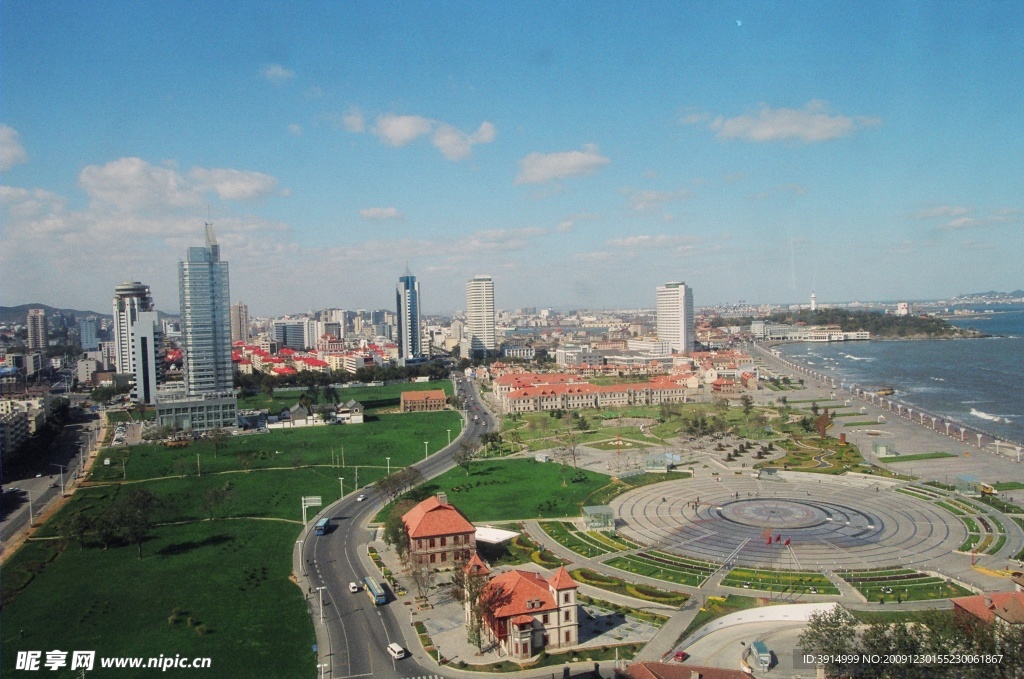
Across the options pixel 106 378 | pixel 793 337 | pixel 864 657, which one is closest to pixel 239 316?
pixel 106 378

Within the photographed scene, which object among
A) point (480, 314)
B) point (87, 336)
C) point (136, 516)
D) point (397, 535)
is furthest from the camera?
point (480, 314)

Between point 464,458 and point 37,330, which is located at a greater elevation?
point 37,330

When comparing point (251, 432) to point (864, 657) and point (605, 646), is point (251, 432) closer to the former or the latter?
point (605, 646)

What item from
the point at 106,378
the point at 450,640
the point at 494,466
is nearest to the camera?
the point at 450,640

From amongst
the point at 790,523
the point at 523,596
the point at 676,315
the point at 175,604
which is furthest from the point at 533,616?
the point at 676,315

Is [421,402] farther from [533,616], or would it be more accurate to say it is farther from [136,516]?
[533,616]

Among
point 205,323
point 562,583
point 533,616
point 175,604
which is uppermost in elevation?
point 205,323
